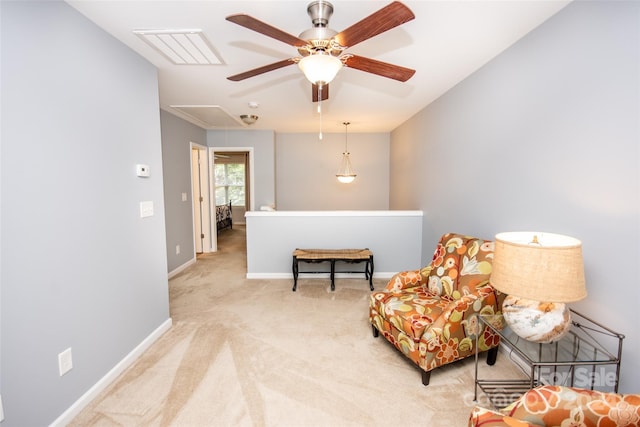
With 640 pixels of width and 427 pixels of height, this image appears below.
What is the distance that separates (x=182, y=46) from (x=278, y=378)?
A: 2.49 m

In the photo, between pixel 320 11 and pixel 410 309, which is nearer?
pixel 320 11

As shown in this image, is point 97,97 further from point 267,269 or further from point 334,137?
point 334,137

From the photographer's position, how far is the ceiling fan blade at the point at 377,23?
1.23m

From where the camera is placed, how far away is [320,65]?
1.53m

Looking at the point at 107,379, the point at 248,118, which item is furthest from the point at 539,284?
the point at 248,118

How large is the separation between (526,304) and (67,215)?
252 cm

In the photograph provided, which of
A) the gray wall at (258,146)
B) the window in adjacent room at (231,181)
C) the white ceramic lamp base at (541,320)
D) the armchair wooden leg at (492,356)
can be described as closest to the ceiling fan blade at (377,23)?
the white ceramic lamp base at (541,320)

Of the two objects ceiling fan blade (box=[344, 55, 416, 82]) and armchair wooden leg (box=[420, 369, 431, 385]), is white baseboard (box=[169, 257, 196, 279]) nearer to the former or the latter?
→ armchair wooden leg (box=[420, 369, 431, 385])

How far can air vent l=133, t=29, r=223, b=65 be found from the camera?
197 centimetres

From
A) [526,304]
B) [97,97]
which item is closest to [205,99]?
[97,97]

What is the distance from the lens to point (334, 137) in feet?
19.1

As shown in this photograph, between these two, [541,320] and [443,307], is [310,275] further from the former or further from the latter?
[541,320]

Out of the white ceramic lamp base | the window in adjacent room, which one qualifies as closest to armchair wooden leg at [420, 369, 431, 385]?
the white ceramic lamp base

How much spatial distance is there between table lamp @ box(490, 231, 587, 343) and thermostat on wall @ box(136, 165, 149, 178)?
250cm
